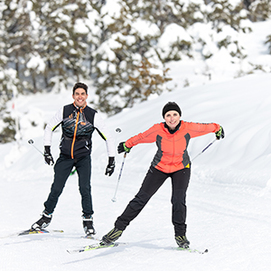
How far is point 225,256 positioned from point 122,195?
3229 mm

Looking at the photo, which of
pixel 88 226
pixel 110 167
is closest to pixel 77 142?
pixel 110 167

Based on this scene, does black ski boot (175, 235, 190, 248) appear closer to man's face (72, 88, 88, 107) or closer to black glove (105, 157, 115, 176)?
black glove (105, 157, 115, 176)

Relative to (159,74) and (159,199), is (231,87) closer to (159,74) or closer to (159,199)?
(159,199)

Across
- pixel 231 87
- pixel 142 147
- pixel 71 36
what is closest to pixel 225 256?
pixel 142 147

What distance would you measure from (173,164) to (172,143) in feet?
0.73

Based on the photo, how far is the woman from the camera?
3588mm

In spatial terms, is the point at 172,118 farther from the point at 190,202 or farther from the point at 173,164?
the point at 190,202

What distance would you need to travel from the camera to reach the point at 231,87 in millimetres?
10023

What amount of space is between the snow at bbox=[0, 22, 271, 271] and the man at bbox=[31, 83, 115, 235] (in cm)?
45

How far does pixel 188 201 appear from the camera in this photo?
5770 millimetres

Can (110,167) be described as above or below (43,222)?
above

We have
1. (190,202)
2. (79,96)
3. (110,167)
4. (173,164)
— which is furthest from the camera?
(190,202)

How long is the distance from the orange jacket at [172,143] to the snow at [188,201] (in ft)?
2.90

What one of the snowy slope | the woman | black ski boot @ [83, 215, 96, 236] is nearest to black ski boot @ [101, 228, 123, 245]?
the woman
